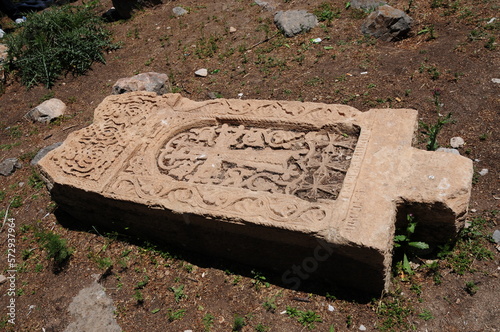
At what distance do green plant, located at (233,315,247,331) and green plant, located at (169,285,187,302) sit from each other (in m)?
0.50

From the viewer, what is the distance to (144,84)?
17.7 feet

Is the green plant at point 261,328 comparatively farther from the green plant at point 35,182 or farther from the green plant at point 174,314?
the green plant at point 35,182

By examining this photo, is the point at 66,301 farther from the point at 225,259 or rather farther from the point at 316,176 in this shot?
the point at 316,176

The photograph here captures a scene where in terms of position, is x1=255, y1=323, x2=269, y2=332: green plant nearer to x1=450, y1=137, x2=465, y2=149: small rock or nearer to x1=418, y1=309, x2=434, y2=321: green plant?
x1=418, y1=309, x2=434, y2=321: green plant

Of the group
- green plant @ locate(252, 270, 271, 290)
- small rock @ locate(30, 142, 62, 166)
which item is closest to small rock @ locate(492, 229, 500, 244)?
green plant @ locate(252, 270, 271, 290)

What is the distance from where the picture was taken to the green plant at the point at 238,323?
2.81 meters

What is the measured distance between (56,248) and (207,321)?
1520mm

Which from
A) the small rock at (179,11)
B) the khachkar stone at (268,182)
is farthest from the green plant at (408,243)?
the small rock at (179,11)

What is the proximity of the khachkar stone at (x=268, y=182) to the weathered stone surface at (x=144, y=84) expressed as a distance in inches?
45.1

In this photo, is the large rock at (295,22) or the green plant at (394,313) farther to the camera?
the large rock at (295,22)

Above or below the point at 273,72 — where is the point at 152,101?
above

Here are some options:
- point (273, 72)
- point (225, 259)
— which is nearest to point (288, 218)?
point (225, 259)

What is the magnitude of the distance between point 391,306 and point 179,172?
76.4 inches

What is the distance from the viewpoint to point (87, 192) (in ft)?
11.2
